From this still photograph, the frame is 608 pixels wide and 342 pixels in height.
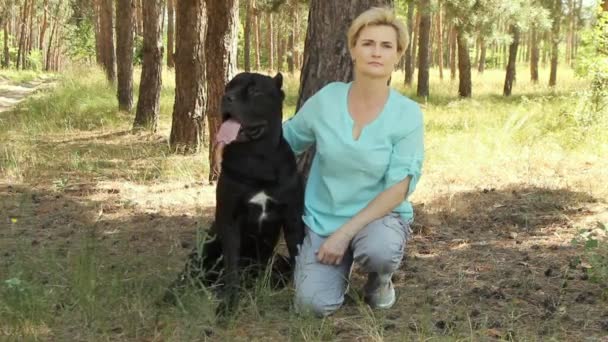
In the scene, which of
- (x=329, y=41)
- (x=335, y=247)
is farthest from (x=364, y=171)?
(x=329, y=41)

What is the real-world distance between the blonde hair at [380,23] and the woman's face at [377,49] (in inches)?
1.1

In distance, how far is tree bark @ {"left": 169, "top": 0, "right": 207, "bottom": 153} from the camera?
8.98 m

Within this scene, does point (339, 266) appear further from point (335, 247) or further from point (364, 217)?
point (364, 217)

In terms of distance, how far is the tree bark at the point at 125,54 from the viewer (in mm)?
13648

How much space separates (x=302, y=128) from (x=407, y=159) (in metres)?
0.64

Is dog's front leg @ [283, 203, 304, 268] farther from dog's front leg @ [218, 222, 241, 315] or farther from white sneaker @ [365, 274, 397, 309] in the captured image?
white sneaker @ [365, 274, 397, 309]

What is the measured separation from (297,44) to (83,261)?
1175 inches

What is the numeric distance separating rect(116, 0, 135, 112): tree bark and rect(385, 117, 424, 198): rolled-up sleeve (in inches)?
432

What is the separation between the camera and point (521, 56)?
85.2 meters

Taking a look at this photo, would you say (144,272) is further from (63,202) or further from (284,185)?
(63,202)

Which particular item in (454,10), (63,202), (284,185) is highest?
(454,10)

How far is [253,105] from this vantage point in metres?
3.30

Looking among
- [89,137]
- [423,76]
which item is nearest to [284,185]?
[89,137]

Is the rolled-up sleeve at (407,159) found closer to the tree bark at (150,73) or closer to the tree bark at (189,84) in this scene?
the tree bark at (189,84)
